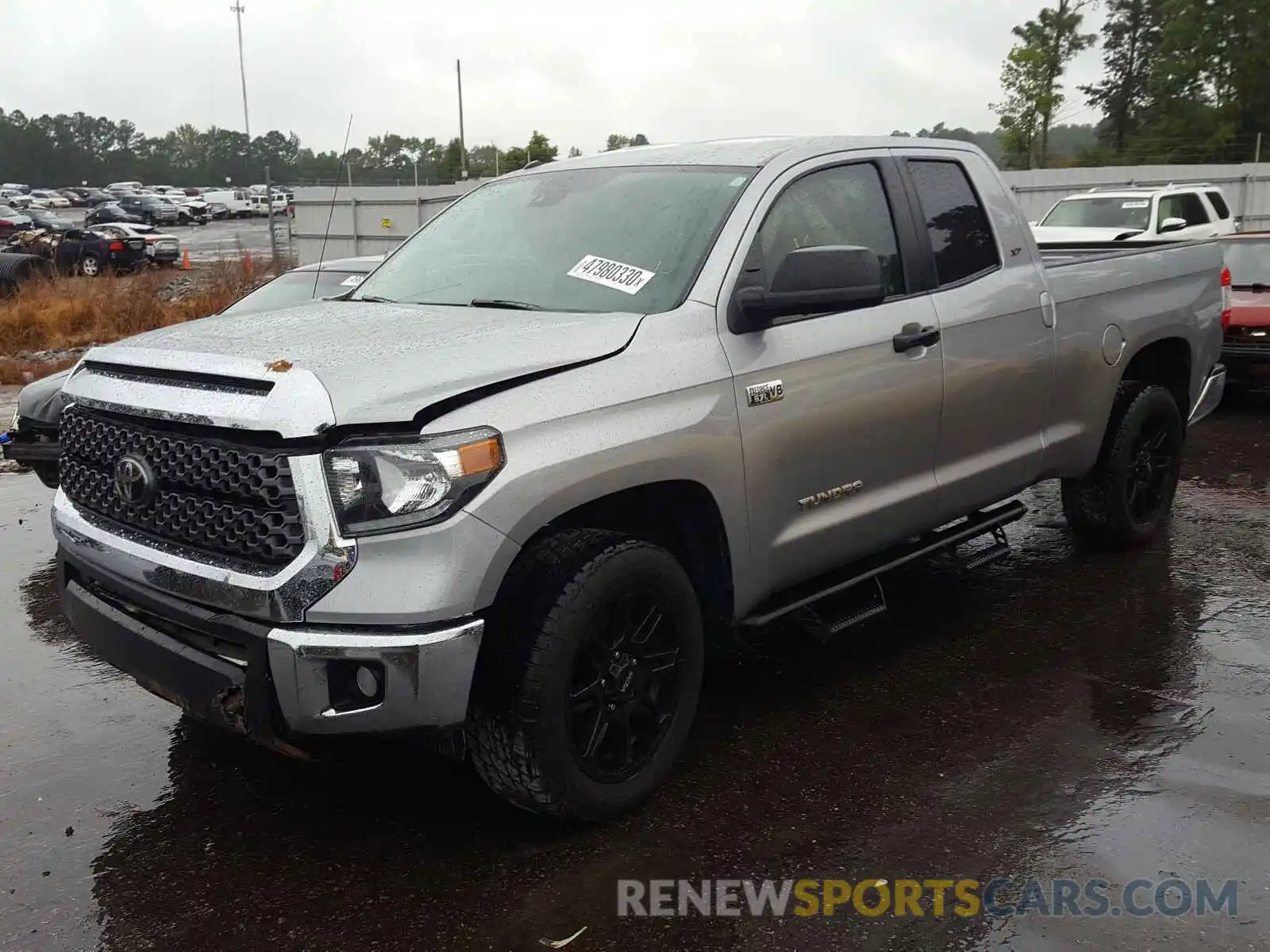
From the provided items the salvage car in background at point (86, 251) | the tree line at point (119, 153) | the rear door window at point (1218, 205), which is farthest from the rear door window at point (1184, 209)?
the tree line at point (119, 153)

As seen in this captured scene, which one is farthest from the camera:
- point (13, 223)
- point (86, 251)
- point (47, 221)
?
point (47, 221)

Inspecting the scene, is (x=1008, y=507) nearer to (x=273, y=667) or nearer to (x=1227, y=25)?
(x=273, y=667)

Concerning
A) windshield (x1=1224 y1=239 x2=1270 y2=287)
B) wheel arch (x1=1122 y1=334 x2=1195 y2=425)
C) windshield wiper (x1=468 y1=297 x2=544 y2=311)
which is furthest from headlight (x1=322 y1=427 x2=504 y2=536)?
windshield (x1=1224 y1=239 x2=1270 y2=287)

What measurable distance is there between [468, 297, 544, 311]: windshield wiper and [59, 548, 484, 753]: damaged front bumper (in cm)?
128

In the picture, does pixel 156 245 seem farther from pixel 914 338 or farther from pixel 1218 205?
pixel 914 338

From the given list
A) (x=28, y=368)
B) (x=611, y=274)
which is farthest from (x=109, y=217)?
(x=611, y=274)

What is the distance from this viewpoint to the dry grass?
1666 centimetres

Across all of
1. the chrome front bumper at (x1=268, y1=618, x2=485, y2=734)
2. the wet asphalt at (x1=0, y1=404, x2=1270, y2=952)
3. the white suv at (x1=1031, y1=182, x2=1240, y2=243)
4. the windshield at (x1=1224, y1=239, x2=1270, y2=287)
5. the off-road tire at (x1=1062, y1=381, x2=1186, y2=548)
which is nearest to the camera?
the chrome front bumper at (x1=268, y1=618, x2=485, y2=734)

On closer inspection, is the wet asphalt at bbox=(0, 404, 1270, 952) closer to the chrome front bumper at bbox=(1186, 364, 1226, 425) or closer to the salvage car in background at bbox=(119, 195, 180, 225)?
the chrome front bumper at bbox=(1186, 364, 1226, 425)

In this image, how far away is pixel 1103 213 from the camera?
16562 millimetres

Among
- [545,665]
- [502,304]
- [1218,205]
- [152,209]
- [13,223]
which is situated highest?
[152,209]

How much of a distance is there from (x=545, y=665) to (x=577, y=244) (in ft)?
5.46

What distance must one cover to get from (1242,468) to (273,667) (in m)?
7.42

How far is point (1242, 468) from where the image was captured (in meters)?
8.48
